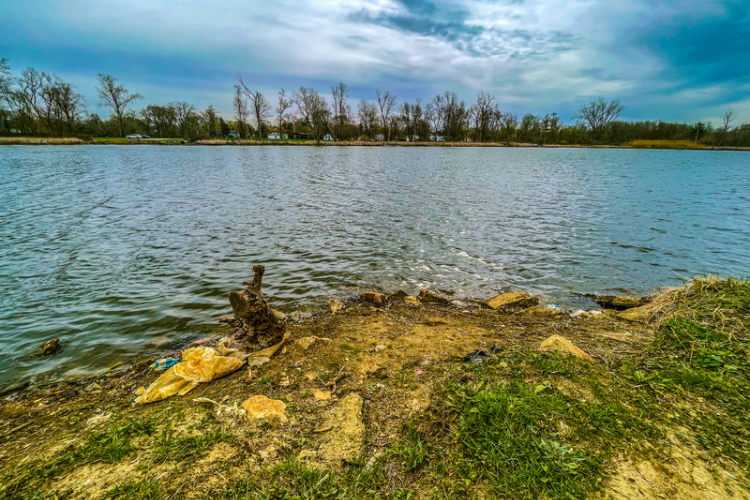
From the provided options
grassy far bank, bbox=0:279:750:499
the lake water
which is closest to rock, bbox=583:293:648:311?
the lake water

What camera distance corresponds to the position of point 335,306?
6426 mm

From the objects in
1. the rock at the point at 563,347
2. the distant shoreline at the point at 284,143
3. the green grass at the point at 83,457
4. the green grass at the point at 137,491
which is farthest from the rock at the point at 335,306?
the distant shoreline at the point at 284,143

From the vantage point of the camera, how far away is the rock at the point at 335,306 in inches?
248

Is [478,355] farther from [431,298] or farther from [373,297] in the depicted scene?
[373,297]

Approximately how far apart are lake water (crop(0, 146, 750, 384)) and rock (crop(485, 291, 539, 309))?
624mm

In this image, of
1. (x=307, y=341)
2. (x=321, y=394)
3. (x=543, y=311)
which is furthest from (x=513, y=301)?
(x=321, y=394)

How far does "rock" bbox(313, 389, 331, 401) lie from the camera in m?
3.37

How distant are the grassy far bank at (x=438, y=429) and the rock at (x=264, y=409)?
0.26 ft

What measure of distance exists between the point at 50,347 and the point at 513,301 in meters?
8.57

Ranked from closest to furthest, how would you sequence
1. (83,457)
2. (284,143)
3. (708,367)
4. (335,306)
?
(83,457), (708,367), (335,306), (284,143)

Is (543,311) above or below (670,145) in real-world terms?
below

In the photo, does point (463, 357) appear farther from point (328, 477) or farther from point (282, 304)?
point (282, 304)

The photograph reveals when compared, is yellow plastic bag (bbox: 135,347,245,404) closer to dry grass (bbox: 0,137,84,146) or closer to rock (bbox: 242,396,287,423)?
rock (bbox: 242,396,287,423)

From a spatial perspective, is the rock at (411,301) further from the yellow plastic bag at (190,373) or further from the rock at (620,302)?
the rock at (620,302)
